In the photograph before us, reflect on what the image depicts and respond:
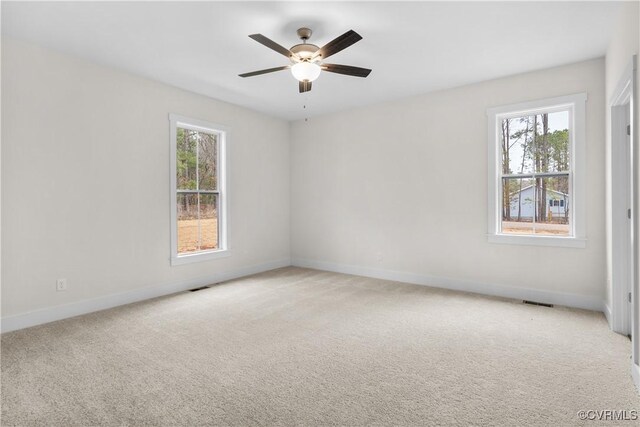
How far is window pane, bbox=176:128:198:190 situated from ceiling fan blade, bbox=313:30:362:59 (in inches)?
104

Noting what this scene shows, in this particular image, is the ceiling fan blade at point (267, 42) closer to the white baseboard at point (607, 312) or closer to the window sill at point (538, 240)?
the window sill at point (538, 240)

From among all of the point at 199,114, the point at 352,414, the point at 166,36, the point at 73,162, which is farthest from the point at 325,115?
the point at 352,414

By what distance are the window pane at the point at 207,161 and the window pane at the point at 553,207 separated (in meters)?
4.53

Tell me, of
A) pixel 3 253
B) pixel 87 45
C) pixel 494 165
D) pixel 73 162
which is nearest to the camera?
pixel 3 253

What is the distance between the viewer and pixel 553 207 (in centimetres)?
424

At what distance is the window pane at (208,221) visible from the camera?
5254 mm

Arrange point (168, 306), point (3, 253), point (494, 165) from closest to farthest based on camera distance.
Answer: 1. point (3, 253)
2. point (168, 306)
3. point (494, 165)

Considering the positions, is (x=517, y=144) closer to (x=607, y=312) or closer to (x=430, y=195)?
(x=430, y=195)

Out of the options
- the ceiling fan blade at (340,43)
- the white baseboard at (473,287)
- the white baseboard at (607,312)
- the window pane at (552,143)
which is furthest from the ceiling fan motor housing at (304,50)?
the white baseboard at (607,312)

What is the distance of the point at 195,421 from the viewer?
77.0 inches

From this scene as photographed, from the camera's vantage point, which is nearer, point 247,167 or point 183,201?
point 183,201

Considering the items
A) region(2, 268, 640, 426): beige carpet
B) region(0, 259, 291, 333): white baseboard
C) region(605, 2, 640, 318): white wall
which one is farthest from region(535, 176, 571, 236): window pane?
region(0, 259, 291, 333): white baseboard

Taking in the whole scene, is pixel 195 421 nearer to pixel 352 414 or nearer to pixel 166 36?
pixel 352 414

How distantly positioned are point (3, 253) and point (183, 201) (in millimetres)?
2070
